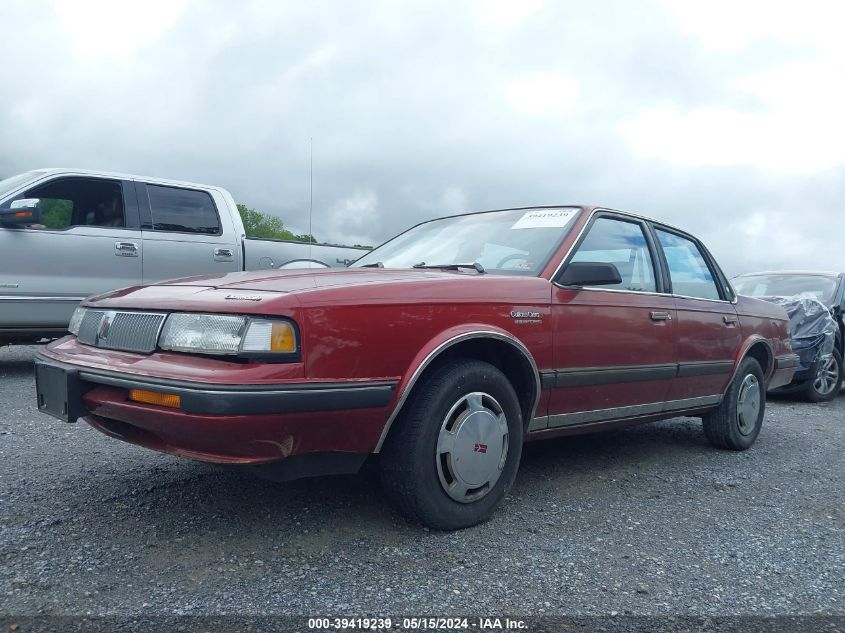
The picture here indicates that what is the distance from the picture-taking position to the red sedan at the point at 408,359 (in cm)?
237

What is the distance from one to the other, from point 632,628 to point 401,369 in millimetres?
1129

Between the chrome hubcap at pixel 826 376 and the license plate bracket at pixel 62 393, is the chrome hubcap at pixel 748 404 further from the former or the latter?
the license plate bracket at pixel 62 393

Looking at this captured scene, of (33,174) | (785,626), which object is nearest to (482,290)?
(785,626)

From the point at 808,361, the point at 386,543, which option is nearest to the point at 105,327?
the point at 386,543

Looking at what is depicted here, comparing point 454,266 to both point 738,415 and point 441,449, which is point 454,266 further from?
point 738,415

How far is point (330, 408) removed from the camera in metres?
2.43

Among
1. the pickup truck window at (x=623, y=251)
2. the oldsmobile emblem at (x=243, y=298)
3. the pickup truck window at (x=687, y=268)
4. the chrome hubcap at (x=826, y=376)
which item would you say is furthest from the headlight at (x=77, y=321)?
the chrome hubcap at (x=826, y=376)

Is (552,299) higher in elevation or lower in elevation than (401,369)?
higher

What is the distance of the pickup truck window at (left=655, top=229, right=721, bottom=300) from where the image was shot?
4.30m

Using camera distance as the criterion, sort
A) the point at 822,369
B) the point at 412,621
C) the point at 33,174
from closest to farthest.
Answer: the point at 412,621
the point at 33,174
the point at 822,369

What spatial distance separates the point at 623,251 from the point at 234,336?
7.90 feet

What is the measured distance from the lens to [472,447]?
281 centimetres

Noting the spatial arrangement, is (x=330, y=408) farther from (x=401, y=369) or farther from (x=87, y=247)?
(x=87, y=247)

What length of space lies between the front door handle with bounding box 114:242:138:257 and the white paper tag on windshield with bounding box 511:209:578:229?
13.8 feet
